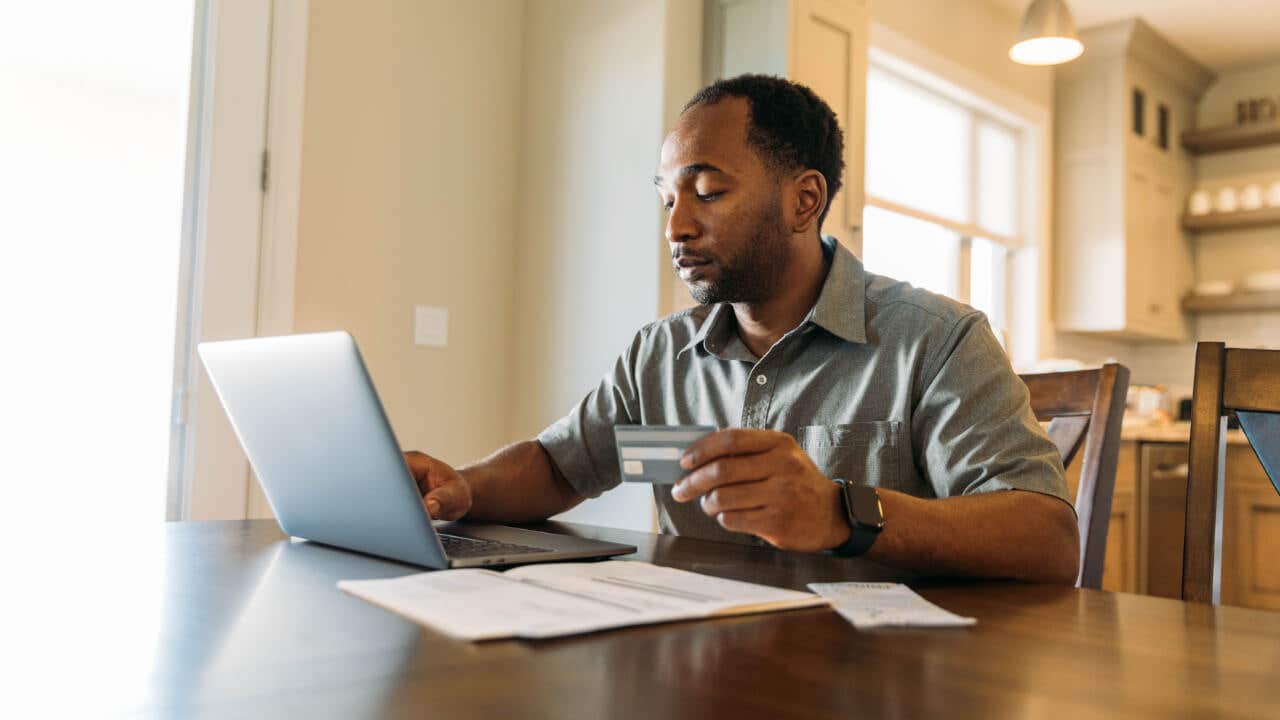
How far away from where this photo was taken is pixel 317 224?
2586 millimetres

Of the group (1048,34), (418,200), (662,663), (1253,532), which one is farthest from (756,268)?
(1253,532)

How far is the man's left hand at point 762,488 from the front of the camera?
851mm

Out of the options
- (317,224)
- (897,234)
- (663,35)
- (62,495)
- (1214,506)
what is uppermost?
(663,35)

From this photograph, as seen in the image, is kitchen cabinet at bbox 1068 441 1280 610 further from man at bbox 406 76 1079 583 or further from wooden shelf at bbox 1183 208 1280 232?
man at bbox 406 76 1079 583

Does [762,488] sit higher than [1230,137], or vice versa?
[1230,137]

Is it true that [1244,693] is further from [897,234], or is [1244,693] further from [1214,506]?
[897,234]

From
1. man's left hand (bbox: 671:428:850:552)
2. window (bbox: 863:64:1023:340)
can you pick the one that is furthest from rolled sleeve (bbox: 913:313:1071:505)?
window (bbox: 863:64:1023:340)

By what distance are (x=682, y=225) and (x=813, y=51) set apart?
66.5 inches

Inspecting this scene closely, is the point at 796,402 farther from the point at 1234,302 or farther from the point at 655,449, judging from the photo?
the point at 1234,302

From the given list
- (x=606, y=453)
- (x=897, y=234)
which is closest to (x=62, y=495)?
(x=606, y=453)

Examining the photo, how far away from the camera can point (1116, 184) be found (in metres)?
4.64

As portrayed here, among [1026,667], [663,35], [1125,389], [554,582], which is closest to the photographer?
[1026,667]

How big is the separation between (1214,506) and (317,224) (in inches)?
83.8

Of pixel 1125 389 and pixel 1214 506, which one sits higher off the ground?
pixel 1125 389
